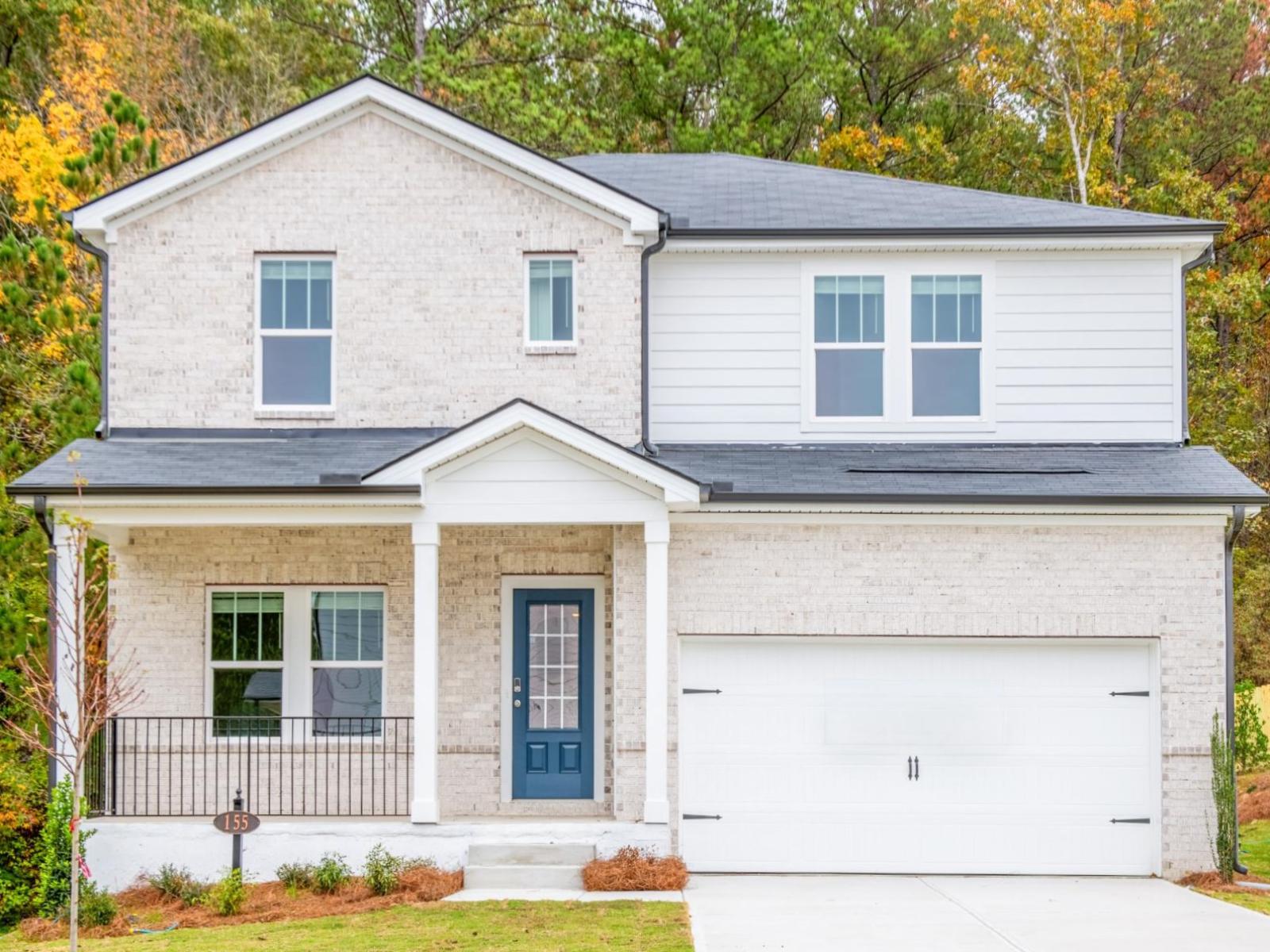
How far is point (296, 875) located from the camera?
1299cm

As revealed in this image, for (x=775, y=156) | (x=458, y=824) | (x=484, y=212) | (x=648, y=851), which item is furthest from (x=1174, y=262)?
(x=775, y=156)

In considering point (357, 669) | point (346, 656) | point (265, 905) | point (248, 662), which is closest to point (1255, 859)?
point (357, 669)

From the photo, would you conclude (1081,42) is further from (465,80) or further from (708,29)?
(465,80)

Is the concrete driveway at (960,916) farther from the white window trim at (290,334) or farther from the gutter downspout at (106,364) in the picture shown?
the gutter downspout at (106,364)

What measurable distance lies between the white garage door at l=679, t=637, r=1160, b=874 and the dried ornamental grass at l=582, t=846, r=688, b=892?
925 millimetres

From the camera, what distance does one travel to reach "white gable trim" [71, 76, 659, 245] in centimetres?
1486

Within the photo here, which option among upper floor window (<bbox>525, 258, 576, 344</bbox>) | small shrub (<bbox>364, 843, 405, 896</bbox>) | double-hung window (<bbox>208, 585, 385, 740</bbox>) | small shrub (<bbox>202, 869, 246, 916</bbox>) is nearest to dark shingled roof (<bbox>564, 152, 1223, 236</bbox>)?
upper floor window (<bbox>525, 258, 576, 344</bbox>)

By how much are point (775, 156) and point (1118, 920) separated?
2233 cm

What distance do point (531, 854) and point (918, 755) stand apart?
393cm

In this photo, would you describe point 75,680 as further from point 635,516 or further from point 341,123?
point 341,123

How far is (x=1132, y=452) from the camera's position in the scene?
14984 millimetres

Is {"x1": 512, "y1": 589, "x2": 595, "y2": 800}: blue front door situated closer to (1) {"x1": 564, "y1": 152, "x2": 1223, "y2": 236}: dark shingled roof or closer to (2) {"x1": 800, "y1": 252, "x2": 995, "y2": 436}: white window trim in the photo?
(2) {"x1": 800, "y1": 252, "x2": 995, "y2": 436}: white window trim

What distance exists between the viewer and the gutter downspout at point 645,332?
1498cm

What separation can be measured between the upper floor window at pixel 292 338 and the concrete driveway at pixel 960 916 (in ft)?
21.7
